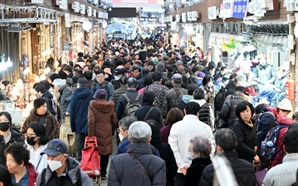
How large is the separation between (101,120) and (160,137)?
6.89 feet

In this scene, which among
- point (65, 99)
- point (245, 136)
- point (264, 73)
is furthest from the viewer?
point (264, 73)

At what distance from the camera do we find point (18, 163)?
4.67 m

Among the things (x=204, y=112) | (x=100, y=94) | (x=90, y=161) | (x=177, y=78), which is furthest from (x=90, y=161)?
(x=177, y=78)

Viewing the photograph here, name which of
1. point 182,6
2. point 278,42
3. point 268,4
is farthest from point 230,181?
point 182,6

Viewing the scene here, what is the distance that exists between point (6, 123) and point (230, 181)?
4.55 meters

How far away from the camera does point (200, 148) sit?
525 centimetres

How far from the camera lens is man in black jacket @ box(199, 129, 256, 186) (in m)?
4.62

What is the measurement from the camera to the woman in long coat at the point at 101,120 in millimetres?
8273

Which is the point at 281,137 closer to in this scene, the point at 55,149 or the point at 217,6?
the point at 55,149

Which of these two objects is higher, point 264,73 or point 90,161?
point 264,73

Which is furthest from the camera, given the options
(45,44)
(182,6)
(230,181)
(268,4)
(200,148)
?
(182,6)

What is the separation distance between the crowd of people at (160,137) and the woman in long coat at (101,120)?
0.05 ft

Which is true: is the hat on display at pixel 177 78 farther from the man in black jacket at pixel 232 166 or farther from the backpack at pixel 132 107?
the man in black jacket at pixel 232 166

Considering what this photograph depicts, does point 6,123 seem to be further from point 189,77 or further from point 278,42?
point 278,42
